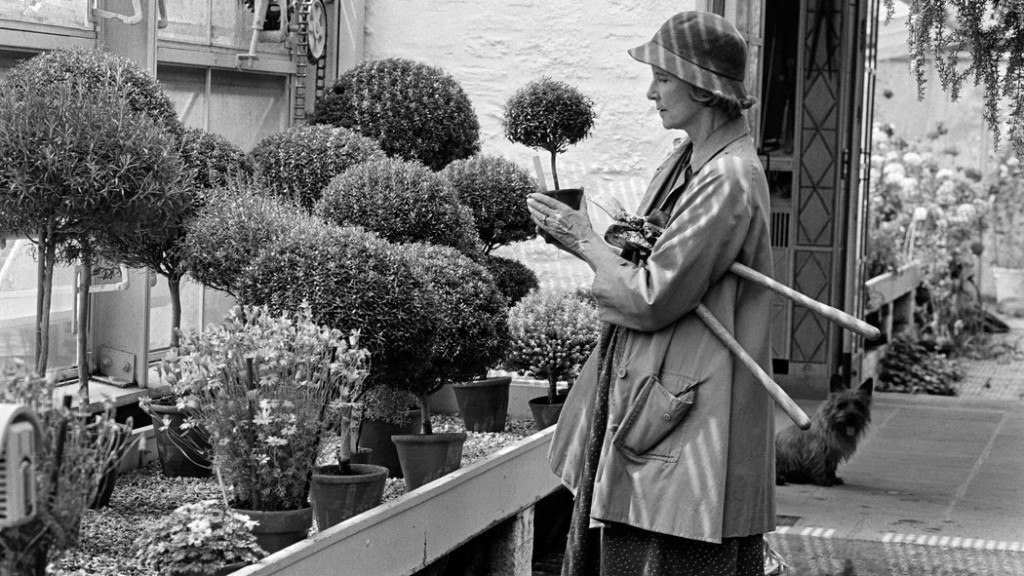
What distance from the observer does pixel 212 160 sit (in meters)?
5.40

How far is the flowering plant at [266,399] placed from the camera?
3814 millimetres

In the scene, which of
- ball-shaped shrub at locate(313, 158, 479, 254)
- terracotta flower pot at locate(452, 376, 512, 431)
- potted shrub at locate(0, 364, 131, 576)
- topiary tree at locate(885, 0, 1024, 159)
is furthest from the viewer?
terracotta flower pot at locate(452, 376, 512, 431)

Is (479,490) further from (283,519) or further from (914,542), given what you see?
(914,542)

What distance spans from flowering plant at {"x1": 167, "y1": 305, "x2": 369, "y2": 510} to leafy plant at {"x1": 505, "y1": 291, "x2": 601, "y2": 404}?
2.22 metres

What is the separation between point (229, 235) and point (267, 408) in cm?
115

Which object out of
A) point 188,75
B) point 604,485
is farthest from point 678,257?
point 188,75

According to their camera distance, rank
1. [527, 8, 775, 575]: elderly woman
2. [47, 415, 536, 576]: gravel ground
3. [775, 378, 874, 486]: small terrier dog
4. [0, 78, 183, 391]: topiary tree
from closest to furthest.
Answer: [527, 8, 775, 575]: elderly woman → [47, 415, 536, 576]: gravel ground → [0, 78, 183, 391]: topiary tree → [775, 378, 874, 486]: small terrier dog

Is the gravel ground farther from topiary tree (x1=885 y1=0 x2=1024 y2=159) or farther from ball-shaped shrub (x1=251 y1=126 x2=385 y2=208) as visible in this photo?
topiary tree (x1=885 y1=0 x2=1024 y2=159)

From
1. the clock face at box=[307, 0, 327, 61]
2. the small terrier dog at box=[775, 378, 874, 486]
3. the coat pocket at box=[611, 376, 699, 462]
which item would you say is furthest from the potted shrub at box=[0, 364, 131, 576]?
the small terrier dog at box=[775, 378, 874, 486]

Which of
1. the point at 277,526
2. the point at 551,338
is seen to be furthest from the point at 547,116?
the point at 277,526

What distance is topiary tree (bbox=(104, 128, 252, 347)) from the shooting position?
4.62 meters

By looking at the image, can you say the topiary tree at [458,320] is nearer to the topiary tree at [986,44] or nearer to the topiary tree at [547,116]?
the topiary tree at [547,116]

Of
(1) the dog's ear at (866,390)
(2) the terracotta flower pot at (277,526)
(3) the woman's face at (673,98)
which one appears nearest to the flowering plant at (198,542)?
(2) the terracotta flower pot at (277,526)

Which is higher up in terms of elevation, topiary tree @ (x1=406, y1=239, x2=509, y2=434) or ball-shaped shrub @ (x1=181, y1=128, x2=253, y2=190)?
ball-shaped shrub @ (x1=181, y1=128, x2=253, y2=190)
